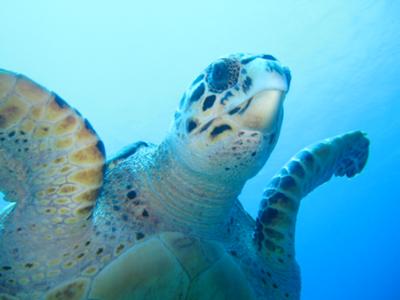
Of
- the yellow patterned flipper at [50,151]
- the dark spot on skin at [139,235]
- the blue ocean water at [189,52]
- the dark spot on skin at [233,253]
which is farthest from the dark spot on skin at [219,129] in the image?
the blue ocean water at [189,52]

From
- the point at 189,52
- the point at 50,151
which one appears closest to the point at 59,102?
the point at 50,151

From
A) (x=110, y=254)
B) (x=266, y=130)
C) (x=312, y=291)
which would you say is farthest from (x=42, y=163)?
(x=312, y=291)

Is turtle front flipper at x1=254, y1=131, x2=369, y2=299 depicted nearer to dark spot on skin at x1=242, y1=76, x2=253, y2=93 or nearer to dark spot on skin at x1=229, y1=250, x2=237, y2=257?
dark spot on skin at x1=229, y1=250, x2=237, y2=257

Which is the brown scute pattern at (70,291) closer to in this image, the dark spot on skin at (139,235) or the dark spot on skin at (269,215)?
the dark spot on skin at (139,235)

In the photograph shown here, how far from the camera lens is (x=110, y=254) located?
2.03m

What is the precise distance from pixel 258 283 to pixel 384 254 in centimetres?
8932

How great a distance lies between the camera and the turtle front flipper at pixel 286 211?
279cm

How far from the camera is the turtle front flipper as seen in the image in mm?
2793

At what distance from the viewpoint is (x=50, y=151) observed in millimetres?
1920

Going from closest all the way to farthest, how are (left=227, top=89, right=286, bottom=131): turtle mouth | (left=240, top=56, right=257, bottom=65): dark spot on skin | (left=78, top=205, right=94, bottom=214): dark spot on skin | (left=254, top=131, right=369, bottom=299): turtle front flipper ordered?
(left=227, top=89, right=286, bottom=131): turtle mouth
(left=240, top=56, right=257, bottom=65): dark spot on skin
(left=78, top=205, right=94, bottom=214): dark spot on skin
(left=254, top=131, right=369, bottom=299): turtle front flipper

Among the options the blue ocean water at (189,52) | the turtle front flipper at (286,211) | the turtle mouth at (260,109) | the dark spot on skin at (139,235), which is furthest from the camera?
the blue ocean water at (189,52)

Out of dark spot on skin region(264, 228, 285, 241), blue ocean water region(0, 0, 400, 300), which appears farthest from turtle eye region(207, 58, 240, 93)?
blue ocean water region(0, 0, 400, 300)

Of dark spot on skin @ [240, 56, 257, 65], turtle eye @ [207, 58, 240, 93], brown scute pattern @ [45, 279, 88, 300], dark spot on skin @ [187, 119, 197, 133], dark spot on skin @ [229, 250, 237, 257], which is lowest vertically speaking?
brown scute pattern @ [45, 279, 88, 300]

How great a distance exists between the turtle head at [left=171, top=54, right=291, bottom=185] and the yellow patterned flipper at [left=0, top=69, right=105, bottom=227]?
0.58m
